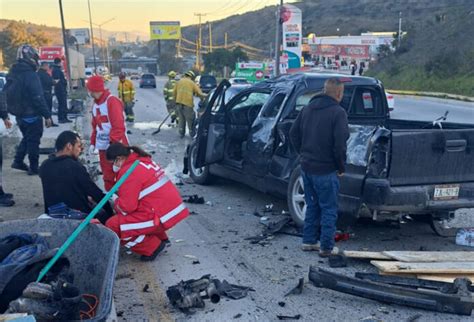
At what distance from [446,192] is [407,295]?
5.57 feet

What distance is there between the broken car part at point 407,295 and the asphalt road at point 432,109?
16.6 m

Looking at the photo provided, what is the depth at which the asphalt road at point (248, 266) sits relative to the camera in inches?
178

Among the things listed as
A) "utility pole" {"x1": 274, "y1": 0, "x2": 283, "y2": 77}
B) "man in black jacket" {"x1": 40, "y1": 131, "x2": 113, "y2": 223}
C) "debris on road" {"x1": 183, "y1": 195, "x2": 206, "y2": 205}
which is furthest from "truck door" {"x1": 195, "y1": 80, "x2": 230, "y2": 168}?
"utility pole" {"x1": 274, "y1": 0, "x2": 283, "y2": 77}

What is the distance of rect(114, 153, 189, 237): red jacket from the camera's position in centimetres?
547

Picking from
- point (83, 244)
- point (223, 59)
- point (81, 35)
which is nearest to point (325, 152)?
point (83, 244)

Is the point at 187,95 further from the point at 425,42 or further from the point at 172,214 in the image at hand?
the point at 425,42

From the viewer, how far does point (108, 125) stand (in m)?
7.34

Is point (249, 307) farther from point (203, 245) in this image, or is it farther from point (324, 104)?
point (324, 104)

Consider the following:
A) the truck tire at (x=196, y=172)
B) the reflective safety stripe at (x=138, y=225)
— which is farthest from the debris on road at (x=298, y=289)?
the truck tire at (x=196, y=172)

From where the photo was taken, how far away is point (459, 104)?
93.2 feet

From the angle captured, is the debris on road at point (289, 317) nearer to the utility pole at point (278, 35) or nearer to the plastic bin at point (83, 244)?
the plastic bin at point (83, 244)

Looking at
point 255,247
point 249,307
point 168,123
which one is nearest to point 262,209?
point 255,247

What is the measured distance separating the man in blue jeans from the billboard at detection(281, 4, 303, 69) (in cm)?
1826

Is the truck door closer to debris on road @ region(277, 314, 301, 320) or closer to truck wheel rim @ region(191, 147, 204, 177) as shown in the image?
truck wheel rim @ region(191, 147, 204, 177)
